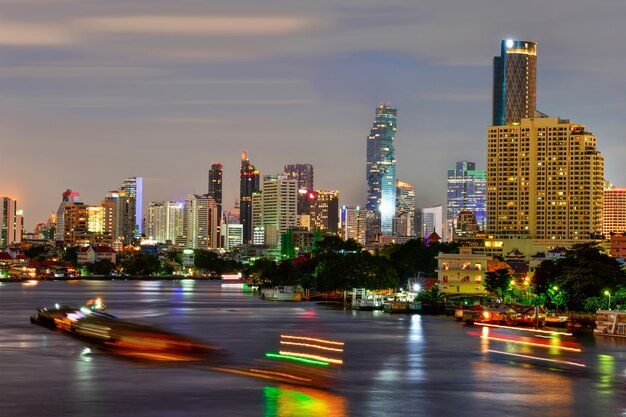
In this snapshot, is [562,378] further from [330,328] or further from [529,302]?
[529,302]

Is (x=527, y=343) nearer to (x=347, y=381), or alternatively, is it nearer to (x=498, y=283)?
(x=347, y=381)

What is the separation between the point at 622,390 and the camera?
48.6m

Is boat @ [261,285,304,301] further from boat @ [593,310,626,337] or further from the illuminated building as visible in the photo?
boat @ [593,310,626,337]

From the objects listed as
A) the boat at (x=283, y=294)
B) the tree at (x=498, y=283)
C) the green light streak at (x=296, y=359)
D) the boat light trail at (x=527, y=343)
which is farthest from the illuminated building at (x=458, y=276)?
the green light streak at (x=296, y=359)

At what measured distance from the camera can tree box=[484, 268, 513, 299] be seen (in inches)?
4894

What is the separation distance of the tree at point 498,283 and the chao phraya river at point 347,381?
44.0 meters

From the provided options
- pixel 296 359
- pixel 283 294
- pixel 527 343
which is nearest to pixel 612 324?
pixel 527 343

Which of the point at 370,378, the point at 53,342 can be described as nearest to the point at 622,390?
the point at 370,378

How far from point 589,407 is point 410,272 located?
12524cm

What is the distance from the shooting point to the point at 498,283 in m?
125

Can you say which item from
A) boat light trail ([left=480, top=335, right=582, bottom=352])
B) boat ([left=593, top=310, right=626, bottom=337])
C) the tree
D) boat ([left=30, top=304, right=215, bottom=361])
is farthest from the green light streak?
the tree

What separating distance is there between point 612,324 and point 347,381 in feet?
120

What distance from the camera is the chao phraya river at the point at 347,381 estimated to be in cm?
4134

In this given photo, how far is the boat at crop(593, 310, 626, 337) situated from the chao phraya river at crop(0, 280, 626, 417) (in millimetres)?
1254
